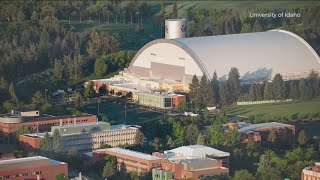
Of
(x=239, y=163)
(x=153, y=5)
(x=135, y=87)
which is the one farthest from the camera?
(x=153, y=5)

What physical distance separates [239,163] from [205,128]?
171 inches

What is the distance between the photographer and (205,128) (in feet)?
123

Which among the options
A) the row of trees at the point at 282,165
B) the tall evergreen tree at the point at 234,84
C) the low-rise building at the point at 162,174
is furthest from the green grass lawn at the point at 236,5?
the low-rise building at the point at 162,174

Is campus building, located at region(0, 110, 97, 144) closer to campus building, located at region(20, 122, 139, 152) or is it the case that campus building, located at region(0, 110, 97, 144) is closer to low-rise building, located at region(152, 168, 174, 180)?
campus building, located at region(20, 122, 139, 152)

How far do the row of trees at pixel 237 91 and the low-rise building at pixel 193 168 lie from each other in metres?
9.06

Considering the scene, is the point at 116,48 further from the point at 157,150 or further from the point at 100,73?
the point at 157,150

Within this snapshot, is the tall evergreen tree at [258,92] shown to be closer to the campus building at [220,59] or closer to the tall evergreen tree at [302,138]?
the campus building at [220,59]

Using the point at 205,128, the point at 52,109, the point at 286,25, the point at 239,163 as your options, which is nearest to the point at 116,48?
the point at 286,25

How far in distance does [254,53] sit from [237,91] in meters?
2.73

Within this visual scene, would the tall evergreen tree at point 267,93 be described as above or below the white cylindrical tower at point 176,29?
below

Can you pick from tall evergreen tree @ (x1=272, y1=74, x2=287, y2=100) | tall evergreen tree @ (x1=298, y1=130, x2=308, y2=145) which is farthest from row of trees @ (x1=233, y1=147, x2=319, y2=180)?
tall evergreen tree @ (x1=272, y1=74, x2=287, y2=100)

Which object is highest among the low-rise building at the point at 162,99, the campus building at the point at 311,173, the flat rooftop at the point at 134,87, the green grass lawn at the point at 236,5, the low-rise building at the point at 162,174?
the green grass lawn at the point at 236,5

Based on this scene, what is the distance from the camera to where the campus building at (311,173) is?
30.3 meters

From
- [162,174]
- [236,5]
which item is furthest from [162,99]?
[236,5]
